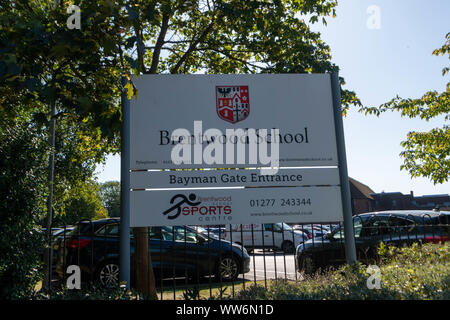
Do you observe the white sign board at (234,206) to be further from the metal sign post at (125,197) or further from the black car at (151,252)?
the black car at (151,252)

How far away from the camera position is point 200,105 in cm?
470

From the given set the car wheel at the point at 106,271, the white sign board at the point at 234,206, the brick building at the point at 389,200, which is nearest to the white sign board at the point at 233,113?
the white sign board at the point at 234,206

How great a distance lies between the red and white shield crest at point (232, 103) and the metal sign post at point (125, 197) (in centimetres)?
114

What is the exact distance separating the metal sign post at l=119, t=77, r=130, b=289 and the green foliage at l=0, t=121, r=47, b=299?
2.71 ft

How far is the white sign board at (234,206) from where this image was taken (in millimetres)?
4363

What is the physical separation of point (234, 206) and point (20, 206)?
2280mm

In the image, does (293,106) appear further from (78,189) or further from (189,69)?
(78,189)

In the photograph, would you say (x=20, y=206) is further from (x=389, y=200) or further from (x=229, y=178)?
(x=389, y=200)

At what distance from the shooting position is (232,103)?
472 cm

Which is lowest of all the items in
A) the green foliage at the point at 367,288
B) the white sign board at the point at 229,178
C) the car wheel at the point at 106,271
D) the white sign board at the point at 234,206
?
the car wheel at the point at 106,271

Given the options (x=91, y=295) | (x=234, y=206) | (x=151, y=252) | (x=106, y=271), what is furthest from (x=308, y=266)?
(x=91, y=295)

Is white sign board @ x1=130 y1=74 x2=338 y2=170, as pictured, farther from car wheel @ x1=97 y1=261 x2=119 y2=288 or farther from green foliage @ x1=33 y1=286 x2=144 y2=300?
car wheel @ x1=97 y1=261 x2=119 y2=288

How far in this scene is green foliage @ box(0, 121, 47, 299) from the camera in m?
3.50
